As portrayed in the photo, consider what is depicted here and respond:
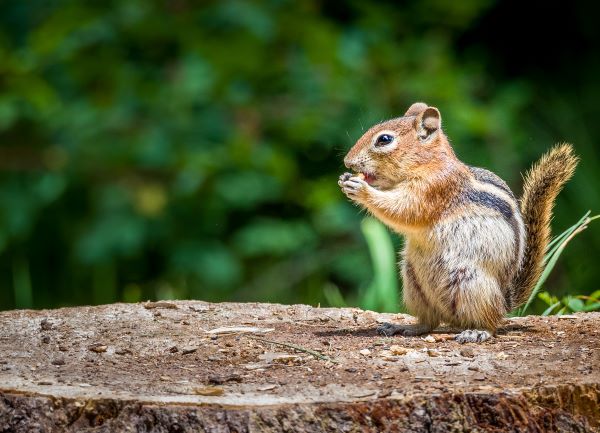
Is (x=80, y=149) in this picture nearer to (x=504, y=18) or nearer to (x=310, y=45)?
(x=310, y=45)

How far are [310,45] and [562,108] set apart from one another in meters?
1.93

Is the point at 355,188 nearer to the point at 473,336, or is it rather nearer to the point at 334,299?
the point at 473,336

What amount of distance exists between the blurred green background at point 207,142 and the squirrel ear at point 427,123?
83.7 inches

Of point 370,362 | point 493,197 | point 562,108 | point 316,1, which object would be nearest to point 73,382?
point 370,362

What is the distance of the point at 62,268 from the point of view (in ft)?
21.8

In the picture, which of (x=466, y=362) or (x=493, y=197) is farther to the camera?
(x=493, y=197)

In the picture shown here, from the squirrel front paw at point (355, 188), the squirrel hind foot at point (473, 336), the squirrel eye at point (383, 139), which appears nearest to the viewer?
the squirrel hind foot at point (473, 336)

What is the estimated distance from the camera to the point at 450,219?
143 inches

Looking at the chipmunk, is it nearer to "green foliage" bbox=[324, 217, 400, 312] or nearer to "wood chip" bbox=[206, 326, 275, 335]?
"wood chip" bbox=[206, 326, 275, 335]

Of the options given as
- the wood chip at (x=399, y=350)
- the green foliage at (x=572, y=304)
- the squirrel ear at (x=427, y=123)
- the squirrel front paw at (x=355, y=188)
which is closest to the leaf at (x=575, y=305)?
the green foliage at (x=572, y=304)

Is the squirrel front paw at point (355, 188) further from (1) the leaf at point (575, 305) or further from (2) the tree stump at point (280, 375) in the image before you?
(1) the leaf at point (575, 305)

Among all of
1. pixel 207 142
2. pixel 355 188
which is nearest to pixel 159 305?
pixel 355 188

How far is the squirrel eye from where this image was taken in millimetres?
3807

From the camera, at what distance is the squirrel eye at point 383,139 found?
12.5 feet
